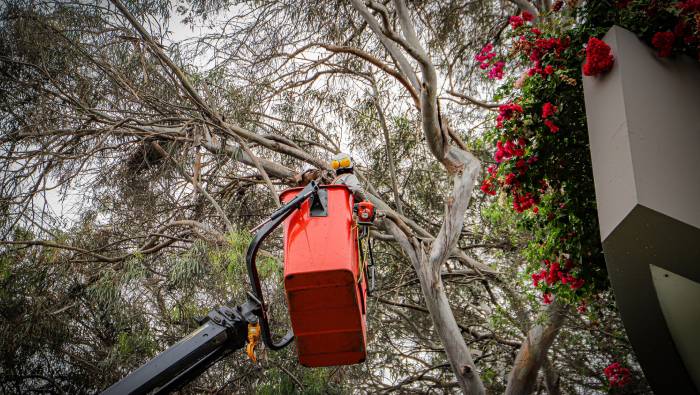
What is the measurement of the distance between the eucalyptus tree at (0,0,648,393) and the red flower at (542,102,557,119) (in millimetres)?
1469

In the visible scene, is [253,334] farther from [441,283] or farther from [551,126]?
[441,283]

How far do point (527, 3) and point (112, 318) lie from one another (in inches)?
213

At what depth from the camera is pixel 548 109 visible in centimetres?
339

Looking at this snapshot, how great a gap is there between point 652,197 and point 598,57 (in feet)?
2.71

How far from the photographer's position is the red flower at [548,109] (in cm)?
339

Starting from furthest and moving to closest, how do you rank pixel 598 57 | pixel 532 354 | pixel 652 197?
pixel 532 354, pixel 598 57, pixel 652 197

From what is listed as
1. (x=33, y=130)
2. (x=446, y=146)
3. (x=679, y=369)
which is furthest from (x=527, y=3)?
(x=33, y=130)

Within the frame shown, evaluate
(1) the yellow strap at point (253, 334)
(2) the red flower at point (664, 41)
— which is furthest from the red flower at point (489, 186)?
(1) the yellow strap at point (253, 334)

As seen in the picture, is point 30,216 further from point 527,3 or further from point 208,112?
point 527,3

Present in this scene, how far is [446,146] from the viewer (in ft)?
17.9

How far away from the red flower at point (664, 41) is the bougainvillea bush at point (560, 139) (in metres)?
0.08

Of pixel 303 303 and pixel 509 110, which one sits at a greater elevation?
pixel 509 110

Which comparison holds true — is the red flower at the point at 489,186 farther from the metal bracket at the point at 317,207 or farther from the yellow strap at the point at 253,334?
the yellow strap at the point at 253,334

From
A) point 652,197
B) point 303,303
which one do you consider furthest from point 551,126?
point 303,303
